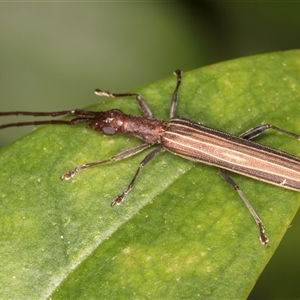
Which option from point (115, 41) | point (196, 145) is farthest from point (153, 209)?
point (115, 41)

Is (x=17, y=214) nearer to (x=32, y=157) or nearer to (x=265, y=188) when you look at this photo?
(x=32, y=157)

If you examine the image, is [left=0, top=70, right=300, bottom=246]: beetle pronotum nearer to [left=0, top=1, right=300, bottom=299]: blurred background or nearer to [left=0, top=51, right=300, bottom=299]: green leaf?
[left=0, top=51, right=300, bottom=299]: green leaf

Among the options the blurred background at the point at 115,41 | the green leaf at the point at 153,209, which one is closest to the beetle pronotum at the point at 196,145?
the green leaf at the point at 153,209

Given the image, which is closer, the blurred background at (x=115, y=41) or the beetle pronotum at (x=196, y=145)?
the beetle pronotum at (x=196, y=145)

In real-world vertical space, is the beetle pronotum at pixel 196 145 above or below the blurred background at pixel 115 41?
below

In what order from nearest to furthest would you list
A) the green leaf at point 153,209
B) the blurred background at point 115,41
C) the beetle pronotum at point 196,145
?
the green leaf at point 153,209 < the beetle pronotum at point 196,145 < the blurred background at point 115,41

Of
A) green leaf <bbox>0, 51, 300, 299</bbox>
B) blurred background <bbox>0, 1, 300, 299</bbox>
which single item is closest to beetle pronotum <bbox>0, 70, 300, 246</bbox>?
green leaf <bbox>0, 51, 300, 299</bbox>

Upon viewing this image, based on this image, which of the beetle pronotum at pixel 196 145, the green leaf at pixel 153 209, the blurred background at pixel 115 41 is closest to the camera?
the green leaf at pixel 153 209

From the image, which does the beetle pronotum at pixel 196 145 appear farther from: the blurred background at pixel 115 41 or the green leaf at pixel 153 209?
the blurred background at pixel 115 41
